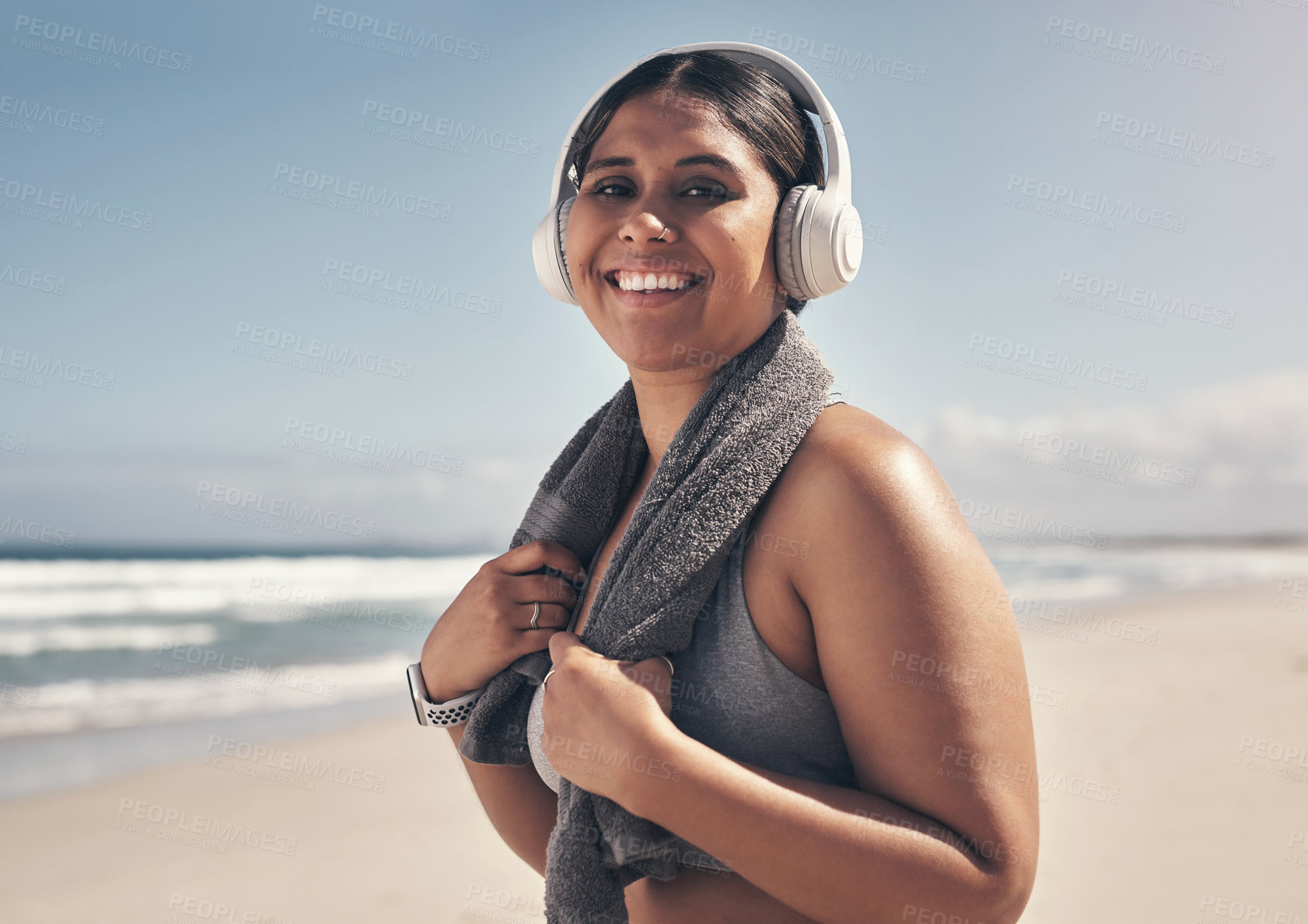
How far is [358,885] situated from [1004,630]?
426 centimetres

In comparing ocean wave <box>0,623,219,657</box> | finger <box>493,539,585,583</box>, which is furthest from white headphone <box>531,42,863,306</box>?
ocean wave <box>0,623,219,657</box>

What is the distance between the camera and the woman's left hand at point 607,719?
1079 millimetres

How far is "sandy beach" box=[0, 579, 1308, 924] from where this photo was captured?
4160 millimetres

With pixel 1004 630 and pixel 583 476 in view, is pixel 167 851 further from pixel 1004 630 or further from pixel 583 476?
pixel 1004 630

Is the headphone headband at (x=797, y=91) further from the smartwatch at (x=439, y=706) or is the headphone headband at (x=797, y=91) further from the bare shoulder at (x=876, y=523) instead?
the smartwatch at (x=439, y=706)

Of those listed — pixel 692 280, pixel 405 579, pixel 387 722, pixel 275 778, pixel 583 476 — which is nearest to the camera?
pixel 692 280

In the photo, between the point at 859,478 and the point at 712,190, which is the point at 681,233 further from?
the point at 859,478

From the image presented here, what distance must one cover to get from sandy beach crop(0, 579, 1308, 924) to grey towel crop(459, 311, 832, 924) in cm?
310

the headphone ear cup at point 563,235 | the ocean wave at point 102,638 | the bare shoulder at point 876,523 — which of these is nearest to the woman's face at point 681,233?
the headphone ear cup at point 563,235

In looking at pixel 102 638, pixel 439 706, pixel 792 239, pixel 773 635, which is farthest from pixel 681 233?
pixel 102 638

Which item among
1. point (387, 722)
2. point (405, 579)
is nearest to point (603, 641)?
point (387, 722)

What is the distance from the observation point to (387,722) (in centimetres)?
713

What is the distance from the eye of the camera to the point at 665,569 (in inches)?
49.4

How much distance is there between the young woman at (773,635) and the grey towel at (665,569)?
0.04m
